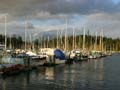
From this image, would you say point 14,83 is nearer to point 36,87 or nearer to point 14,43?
point 36,87

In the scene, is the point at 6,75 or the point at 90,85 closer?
the point at 90,85

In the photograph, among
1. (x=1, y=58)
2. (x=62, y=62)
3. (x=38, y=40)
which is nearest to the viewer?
(x=1, y=58)

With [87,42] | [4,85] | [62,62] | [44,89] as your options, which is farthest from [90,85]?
[87,42]

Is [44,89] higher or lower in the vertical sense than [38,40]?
lower

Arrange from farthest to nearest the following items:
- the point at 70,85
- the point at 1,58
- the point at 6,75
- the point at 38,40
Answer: the point at 38,40, the point at 1,58, the point at 6,75, the point at 70,85

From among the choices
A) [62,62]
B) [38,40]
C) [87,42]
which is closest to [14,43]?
[38,40]

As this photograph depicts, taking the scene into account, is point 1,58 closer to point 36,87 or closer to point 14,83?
point 14,83

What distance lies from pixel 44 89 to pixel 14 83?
680cm

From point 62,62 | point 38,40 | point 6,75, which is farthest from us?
point 38,40

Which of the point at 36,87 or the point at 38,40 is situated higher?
the point at 38,40

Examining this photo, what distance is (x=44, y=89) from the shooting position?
44219 mm

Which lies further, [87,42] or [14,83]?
[87,42]

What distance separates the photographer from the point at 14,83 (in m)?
49.3

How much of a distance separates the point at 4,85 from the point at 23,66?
63.7ft
